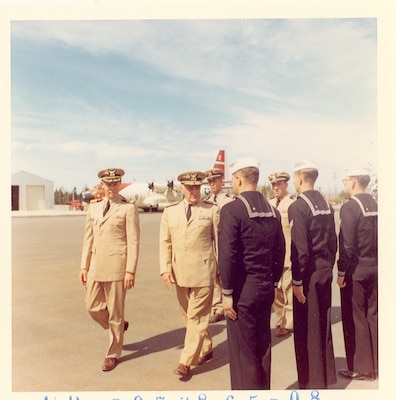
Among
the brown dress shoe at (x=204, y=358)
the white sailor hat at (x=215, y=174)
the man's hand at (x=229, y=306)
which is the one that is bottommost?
the brown dress shoe at (x=204, y=358)

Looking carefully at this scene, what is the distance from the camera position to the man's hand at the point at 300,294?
11.0 feet

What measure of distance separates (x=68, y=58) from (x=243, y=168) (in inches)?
87.2

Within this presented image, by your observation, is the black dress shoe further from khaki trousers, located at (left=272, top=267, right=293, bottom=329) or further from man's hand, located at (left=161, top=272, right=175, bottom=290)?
man's hand, located at (left=161, top=272, right=175, bottom=290)

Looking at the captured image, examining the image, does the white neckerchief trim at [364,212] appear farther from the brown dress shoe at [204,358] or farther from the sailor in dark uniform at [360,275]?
the brown dress shoe at [204,358]

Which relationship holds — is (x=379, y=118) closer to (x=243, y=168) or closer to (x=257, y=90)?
(x=257, y=90)

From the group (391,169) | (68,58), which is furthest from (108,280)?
(391,169)

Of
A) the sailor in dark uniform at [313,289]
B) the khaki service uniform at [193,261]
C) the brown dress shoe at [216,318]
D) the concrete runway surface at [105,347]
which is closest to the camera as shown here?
the sailor in dark uniform at [313,289]

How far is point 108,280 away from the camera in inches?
154

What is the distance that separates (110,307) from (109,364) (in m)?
0.51

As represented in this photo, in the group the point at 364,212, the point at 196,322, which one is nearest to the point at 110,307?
the point at 196,322

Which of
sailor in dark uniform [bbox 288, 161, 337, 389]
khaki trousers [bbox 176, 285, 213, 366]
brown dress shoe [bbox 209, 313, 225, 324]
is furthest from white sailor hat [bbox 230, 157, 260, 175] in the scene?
brown dress shoe [bbox 209, 313, 225, 324]

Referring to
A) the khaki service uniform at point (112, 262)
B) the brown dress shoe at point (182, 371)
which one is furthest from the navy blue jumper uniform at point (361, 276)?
the khaki service uniform at point (112, 262)

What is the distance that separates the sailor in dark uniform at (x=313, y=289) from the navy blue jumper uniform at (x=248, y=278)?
0.35 m

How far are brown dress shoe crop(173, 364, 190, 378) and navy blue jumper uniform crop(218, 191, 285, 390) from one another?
0.58 m
